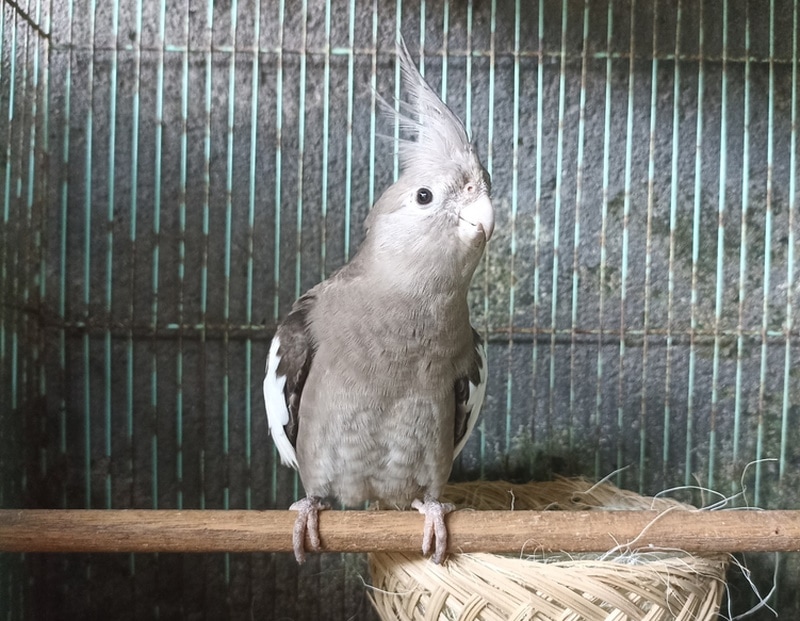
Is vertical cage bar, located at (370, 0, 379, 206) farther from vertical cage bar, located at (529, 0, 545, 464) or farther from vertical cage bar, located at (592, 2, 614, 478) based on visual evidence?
vertical cage bar, located at (592, 2, 614, 478)

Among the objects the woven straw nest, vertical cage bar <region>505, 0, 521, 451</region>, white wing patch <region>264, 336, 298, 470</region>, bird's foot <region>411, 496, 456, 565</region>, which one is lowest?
the woven straw nest

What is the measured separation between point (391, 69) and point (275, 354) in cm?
81

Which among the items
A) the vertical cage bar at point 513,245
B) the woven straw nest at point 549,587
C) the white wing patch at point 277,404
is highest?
the vertical cage bar at point 513,245

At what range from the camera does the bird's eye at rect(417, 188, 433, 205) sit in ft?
4.25

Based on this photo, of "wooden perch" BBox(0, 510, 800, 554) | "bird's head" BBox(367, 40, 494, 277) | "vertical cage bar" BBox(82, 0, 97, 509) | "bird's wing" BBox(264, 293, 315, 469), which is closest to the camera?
"wooden perch" BBox(0, 510, 800, 554)

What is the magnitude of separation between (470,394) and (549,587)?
0.44 meters

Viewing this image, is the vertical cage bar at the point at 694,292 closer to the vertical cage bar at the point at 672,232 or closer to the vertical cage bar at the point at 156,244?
the vertical cage bar at the point at 672,232

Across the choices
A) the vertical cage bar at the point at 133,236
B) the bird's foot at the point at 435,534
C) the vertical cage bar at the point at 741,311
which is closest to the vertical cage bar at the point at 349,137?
the vertical cage bar at the point at 133,236

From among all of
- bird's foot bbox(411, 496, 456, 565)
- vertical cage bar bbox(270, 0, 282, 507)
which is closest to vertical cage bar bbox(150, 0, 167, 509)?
vertical cage bar bbox(270, 0, 282, 507)

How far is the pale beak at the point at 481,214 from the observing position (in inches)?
48.3

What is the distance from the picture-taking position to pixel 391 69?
5.77 feet

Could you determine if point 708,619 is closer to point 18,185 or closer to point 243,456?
point 243,456

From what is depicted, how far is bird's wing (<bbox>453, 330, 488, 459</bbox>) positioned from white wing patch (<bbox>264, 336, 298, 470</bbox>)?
36 cm

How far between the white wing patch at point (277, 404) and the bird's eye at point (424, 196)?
43cm
